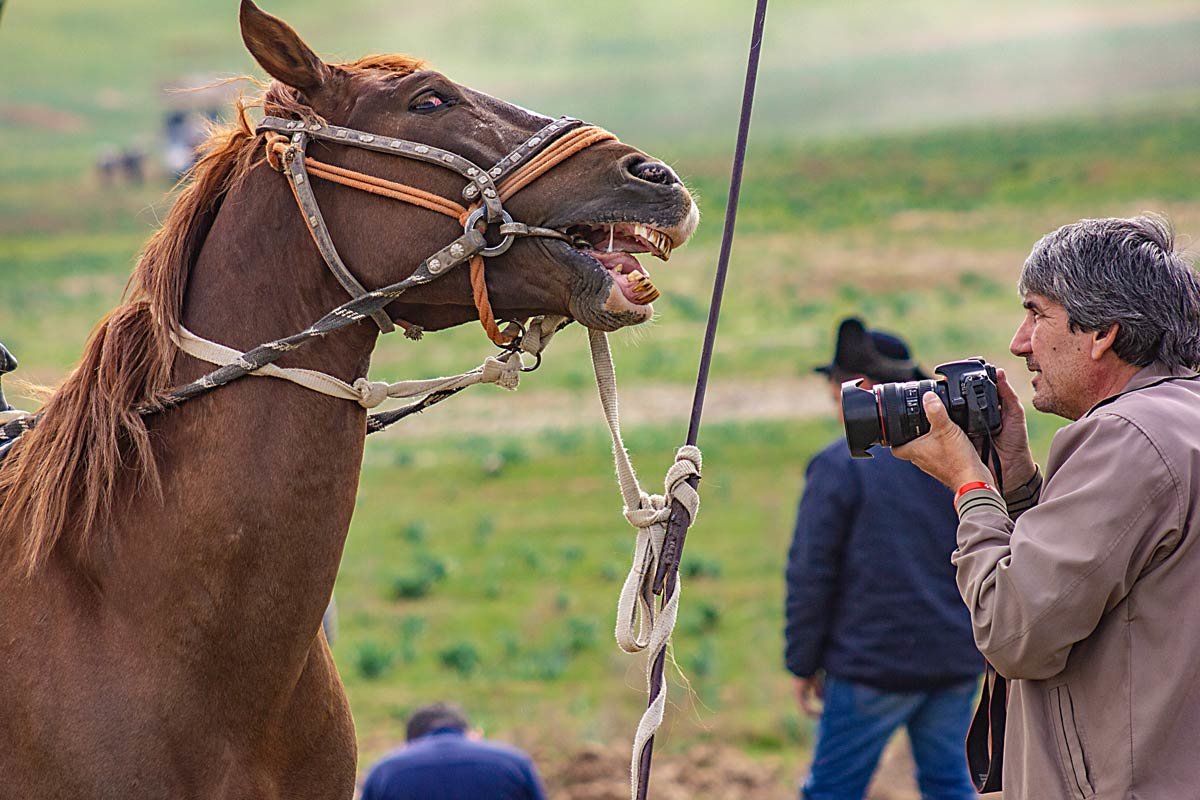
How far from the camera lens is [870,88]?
72062 millimetres

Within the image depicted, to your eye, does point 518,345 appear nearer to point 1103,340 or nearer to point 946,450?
point 946,450

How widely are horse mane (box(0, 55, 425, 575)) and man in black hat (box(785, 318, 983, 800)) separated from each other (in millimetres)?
2885

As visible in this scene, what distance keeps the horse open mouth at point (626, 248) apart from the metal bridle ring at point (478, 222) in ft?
0.46

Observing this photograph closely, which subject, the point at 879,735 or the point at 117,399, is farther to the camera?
the point at 879,735

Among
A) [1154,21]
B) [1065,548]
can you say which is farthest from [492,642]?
[1154,21]

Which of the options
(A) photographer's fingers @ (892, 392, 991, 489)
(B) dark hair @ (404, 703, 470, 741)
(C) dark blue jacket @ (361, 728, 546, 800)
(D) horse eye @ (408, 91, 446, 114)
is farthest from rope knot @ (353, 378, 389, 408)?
(B) dark hair @ (404, 703, 470, 741)

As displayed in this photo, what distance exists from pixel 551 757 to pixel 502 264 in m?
4.95

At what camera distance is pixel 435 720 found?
521 centimetres

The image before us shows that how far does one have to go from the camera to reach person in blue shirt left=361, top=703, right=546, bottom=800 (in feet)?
16.0

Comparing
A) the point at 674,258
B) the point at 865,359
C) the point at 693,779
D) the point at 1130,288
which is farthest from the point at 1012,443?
the point at 674,258

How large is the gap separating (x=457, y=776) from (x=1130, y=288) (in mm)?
3111

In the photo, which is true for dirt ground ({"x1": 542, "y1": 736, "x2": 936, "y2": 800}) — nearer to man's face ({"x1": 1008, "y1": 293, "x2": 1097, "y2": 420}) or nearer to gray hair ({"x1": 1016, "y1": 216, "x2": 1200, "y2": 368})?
man's face ({"x1": 1008, "y1": 293, "x2": 1097, "y2": 420})

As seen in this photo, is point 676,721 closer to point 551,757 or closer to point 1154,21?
point 551,757

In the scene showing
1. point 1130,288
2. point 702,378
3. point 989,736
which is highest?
point 1130,288
